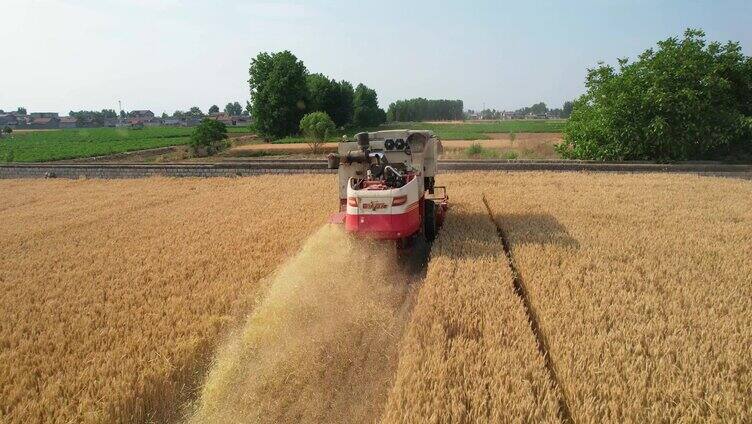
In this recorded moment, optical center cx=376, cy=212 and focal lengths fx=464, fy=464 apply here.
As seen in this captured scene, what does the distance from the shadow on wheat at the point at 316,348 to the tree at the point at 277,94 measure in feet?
152

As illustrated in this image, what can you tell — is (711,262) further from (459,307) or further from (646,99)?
(646,99)

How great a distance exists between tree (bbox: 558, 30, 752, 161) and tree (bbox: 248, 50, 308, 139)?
36.4 meters

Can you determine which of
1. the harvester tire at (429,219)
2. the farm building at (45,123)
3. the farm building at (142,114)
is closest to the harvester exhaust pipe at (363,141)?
the harvester tire at (429,219)

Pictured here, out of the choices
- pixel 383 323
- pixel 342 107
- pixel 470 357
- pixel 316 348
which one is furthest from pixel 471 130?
pixel 470 357

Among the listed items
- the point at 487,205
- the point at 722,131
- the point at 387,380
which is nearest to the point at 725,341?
the point at 387,380

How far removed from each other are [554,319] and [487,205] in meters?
6.85

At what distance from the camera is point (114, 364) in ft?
14.4

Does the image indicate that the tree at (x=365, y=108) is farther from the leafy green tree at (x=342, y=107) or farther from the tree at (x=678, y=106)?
the tree at (x=678, y=106)

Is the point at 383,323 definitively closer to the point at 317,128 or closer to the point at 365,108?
the point at 317,128

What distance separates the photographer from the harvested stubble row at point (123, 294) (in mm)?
4020

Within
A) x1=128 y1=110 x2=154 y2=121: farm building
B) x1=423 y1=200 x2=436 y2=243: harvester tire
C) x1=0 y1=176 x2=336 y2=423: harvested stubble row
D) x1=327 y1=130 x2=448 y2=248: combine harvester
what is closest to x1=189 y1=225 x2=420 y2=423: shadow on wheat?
x1=0 y1=176 x2=336 y2=423: harvested stubble row

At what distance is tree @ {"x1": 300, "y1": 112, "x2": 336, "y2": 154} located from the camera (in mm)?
39375

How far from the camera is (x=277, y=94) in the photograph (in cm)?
5097

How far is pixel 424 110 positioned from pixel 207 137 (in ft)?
351
